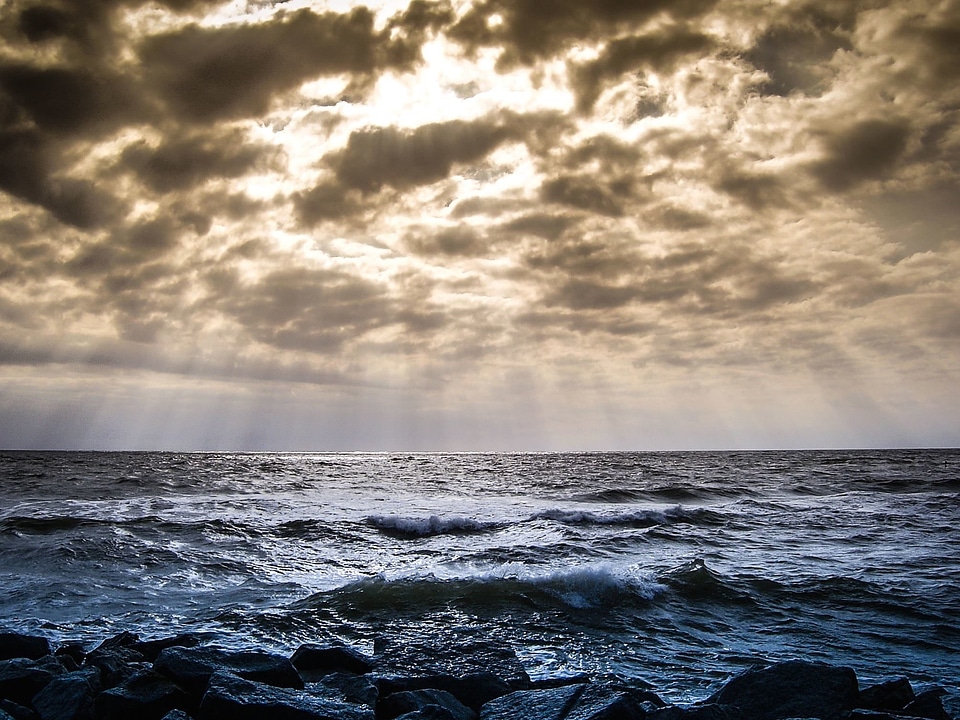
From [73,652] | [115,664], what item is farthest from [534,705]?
[73,652]

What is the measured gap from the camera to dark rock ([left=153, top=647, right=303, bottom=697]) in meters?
5.79

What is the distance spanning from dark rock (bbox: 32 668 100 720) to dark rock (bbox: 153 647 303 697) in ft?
1.95

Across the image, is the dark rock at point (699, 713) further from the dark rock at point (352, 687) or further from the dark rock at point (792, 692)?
the dark rock at point (352, 687)

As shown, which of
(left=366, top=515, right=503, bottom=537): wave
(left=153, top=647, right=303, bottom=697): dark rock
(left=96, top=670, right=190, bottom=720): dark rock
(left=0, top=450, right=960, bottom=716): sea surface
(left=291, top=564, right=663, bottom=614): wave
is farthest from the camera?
(left=366, top=515, right=503, bottom=537): wave

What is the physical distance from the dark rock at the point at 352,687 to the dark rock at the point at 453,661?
331 millimetres

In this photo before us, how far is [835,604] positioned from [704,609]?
6.61ft

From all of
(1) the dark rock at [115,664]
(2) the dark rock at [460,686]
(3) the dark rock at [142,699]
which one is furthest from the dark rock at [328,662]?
(1) the dark rock at [115,664]

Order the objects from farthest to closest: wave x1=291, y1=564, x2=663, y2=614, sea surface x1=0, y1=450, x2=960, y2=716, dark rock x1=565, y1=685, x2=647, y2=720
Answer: wave x1=291, y1=564, x2=663, y2=614
sea surface x1=0, y1=450, x2=960, y2=716
dark rock x1=565, y1=685, x2=647, y2=720

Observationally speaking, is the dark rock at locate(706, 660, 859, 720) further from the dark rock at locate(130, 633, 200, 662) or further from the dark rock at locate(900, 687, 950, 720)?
the dark rock at locate(130, 633, 200, 662)

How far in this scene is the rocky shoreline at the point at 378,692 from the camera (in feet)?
16.6

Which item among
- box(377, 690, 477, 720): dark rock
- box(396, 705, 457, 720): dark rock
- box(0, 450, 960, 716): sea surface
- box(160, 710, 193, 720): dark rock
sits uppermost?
box(160, 710, 193, 720): dark rock

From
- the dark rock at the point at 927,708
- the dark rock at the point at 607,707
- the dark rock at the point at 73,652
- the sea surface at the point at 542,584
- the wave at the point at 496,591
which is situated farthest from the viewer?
the wave at the point at 496,591

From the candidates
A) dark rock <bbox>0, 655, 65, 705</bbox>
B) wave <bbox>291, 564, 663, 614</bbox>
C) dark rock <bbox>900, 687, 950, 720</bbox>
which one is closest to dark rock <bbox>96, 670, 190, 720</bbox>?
dark rock <bbox>0, 655, 65, 705</bbox>

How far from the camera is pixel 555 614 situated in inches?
360
